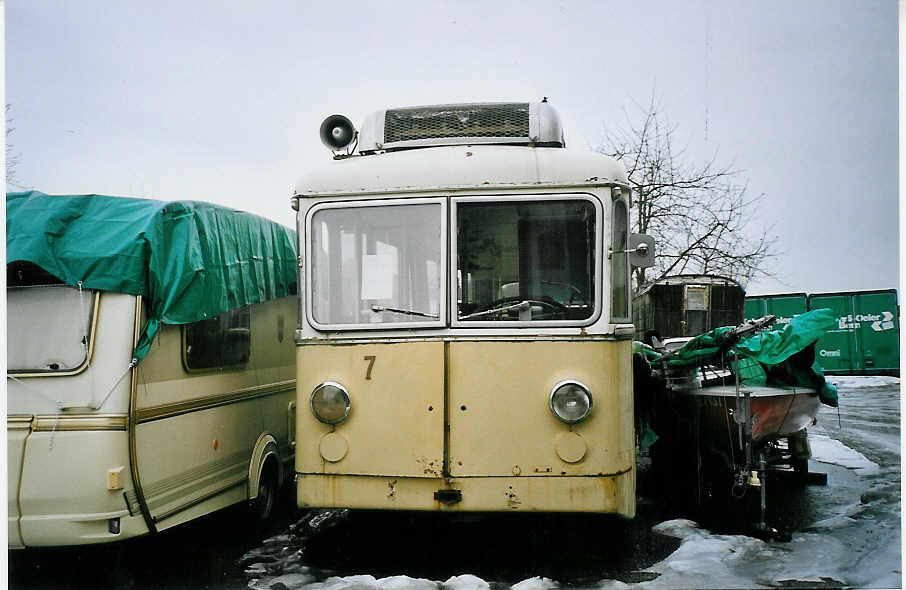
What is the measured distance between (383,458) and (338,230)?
1.53m

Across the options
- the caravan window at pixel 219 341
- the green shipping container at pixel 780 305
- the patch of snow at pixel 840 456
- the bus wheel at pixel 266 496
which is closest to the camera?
the caravan window at pixel 219 341

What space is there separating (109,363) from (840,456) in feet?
27.9

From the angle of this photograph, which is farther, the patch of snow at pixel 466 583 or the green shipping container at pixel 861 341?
the green shipping container at pixel 861 341

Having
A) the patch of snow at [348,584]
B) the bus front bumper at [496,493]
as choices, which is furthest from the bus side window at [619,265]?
the patch of snow at [348,584]

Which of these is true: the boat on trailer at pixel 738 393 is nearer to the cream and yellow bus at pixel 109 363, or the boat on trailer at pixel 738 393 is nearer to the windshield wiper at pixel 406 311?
the windshield wiper at pixel 406 311

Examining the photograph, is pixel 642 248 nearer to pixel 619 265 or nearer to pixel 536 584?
pixel 619 265

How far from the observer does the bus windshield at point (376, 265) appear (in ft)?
16.9

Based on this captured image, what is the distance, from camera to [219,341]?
19.5 ft

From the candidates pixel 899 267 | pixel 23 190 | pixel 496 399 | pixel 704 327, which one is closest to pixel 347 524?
pixel 496 399

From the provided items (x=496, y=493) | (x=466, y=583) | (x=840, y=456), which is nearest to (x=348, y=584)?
(x=466, y=583)

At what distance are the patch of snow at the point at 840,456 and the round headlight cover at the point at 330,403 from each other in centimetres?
634

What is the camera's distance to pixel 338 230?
17.3ft

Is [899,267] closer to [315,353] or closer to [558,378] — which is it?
[558,378]

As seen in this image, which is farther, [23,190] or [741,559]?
[741,559]
